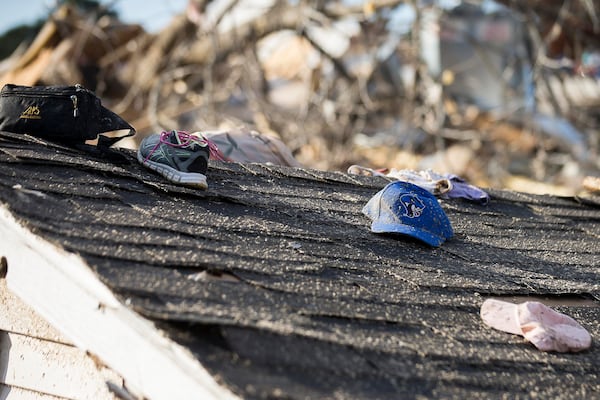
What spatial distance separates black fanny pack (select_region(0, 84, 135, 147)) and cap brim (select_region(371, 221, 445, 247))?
147 cm

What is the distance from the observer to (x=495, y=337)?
2814 mm

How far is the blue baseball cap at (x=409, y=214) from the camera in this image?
12.1ft

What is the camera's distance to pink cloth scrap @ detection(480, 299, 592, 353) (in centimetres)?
284

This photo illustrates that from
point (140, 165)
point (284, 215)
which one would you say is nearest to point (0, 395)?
point (140, 165)

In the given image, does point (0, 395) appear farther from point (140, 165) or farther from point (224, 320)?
point (224, 320)

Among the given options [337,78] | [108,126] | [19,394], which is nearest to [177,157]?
[108,126]

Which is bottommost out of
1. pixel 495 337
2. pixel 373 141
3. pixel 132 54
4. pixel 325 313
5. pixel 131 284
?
pixel 373 141

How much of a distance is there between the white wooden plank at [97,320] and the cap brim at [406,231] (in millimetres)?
1497

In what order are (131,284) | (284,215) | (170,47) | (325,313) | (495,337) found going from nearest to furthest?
(131,284) → (325,313) → (495,337) → (284,215) → (170,47)

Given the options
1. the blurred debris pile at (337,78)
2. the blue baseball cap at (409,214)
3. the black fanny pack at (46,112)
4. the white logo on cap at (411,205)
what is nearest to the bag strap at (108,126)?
the black fanny pack at (46,112)

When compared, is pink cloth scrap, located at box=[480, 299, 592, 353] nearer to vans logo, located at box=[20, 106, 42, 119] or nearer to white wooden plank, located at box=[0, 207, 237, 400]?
white wooden plank, located at box=[0, 207, 237, 400]

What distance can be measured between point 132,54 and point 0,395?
11.6m

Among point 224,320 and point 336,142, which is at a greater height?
point 224,320

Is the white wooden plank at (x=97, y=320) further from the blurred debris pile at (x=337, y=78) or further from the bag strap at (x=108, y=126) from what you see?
the blurred debris pile at (x=337, y=78)
